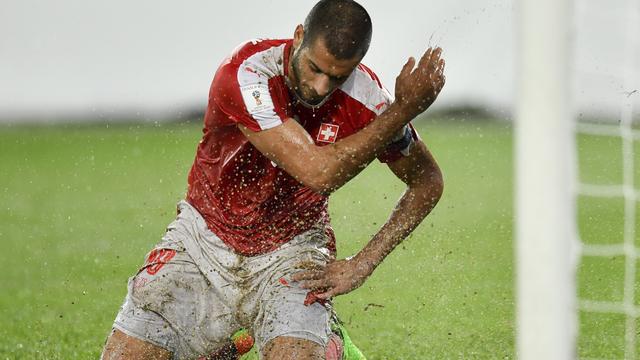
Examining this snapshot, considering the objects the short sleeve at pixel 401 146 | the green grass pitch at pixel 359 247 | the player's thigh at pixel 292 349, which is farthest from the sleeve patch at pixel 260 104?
the green grass pitch at pixel 359 247

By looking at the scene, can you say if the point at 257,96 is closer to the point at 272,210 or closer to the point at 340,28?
the point at 340,28

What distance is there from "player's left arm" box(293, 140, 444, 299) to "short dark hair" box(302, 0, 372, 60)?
1.83ft

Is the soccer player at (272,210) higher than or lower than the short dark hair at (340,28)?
lower

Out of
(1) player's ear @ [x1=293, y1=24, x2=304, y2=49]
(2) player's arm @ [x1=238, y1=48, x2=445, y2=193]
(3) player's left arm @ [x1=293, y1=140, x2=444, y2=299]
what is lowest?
(3) player's left arm @ [x1=293, y1=140, x2=444, y2=299]

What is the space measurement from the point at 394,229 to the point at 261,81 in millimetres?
804

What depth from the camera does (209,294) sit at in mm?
4379

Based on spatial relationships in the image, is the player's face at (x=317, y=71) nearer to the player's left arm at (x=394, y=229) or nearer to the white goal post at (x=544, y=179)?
the player's left arm at (x=394, y=229)

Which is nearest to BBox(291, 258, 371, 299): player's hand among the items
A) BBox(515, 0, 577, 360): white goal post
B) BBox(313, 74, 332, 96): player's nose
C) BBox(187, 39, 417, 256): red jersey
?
BBox(187, 39, 417, 256): red jersey

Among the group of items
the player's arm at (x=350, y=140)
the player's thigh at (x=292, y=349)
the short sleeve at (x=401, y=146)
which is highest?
the player's arm at (x=350, y=140)

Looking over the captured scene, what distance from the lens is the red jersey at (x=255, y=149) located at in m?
4.20

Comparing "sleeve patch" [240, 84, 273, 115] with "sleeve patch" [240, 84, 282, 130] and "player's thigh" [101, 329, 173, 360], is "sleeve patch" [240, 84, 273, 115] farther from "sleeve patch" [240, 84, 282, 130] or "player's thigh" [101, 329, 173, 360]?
"player's thigh" [101, 329, 173, 360]

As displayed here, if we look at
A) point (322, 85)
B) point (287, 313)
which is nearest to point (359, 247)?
point (287, 313)

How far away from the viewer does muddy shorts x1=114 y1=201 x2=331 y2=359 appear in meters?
4.29

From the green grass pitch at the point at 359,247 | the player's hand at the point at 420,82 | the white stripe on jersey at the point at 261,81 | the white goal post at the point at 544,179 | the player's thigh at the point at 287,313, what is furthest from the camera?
the green grass pitch at the point at 359,247
